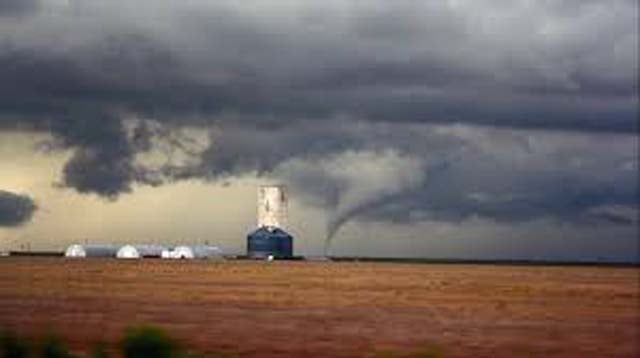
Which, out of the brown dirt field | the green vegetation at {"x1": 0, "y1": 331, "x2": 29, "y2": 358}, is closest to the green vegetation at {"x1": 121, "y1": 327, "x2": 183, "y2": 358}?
the green vegetation at {"x1": 0, "y1": 331, "x2": 29, "y2": 358}

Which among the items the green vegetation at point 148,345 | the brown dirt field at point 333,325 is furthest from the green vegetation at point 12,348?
the brown dirt field at point 333,325

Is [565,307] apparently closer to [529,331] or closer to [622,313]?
[622,313]

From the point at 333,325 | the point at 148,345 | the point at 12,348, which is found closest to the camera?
the point at 148,345

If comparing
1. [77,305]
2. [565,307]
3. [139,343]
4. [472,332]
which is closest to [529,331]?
[472,332]

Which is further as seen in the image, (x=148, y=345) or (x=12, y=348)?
(x=12, y=348)

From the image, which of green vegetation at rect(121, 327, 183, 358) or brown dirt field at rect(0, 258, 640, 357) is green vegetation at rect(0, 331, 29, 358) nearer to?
green vegetation at rect(121, 327, 183, 358)

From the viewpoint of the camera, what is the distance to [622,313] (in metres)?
101

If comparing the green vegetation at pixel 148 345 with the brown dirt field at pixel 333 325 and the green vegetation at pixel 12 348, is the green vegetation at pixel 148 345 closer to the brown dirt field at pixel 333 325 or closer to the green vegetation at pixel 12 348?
the green vegetation at pixel 12 348

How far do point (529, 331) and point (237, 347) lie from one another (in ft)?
77.0

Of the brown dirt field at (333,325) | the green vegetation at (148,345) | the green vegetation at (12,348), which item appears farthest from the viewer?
the brown dirt field at (333,325)

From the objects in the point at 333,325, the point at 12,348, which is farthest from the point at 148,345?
the point at 333,325

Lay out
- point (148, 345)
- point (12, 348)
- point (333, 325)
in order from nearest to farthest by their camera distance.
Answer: point (148, 345)
point (12, 348)
point (333, 325)

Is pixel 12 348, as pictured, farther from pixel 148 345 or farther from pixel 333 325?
pixel 333 325

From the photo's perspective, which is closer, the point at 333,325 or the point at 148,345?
the point at 148,345
